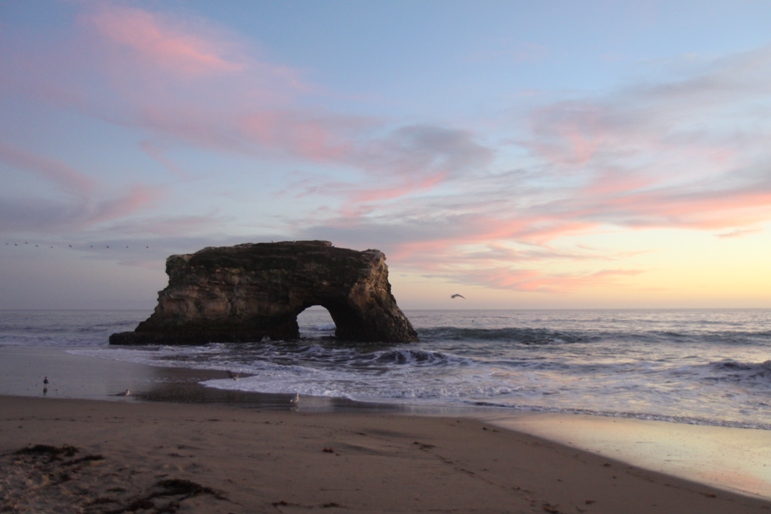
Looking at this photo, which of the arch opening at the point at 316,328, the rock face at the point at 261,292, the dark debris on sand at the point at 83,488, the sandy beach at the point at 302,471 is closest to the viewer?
the dark debris on sand at the point at 83,488

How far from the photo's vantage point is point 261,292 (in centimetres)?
2875

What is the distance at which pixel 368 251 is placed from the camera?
97.1ft

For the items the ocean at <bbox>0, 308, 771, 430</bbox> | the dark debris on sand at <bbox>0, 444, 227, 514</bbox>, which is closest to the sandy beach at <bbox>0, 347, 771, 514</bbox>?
the dark debris on sand at <bbox>0, 444, 227, 514</bbox>

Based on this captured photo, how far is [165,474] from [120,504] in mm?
664

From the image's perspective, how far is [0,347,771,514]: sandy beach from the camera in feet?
12.8

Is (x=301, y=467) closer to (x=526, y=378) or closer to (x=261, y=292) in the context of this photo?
(x=526, y=378)

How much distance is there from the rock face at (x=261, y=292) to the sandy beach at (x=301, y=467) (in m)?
19.4

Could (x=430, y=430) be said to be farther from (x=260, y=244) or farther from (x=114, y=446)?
(x=260, y=244)

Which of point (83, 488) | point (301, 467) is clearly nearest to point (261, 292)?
point (301, 467)

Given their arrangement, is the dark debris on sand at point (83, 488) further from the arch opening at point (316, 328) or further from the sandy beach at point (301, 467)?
the arch opening at point (316, 328)

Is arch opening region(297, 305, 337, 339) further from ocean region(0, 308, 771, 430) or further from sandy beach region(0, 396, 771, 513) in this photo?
sandy beach region(0, 396, 771, 513)

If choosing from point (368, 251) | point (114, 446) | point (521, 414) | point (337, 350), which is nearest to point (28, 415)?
point (114, 446)

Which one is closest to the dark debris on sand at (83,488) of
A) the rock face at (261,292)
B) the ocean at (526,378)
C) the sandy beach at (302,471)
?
the sandy beach at (302,471)

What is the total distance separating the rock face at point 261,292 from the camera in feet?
90.9
